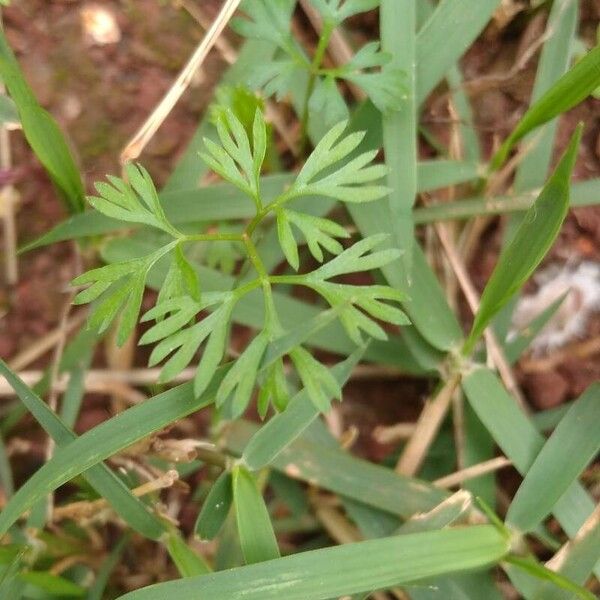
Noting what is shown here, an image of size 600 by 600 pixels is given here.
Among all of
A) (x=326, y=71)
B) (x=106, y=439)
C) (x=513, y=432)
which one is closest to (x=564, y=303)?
(x=513, y=432)

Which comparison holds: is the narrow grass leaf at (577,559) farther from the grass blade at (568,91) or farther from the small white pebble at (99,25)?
the small white pebble at (99,25)

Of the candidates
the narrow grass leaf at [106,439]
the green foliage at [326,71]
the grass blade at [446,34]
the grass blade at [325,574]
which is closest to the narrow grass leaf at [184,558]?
the grass blade at [325,574]

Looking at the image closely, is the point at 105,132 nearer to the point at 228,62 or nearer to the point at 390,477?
the point at 228,62

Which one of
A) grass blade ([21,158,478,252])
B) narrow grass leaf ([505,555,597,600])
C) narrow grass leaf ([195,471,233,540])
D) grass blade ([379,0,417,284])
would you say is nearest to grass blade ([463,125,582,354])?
grass blade ([379,0,417,284])

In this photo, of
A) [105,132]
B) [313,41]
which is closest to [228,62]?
[313,41]

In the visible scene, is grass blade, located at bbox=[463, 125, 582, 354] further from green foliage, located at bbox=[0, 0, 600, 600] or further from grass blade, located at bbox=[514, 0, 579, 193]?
grass blade, located at bbox=[514, 0, 579, 193]
